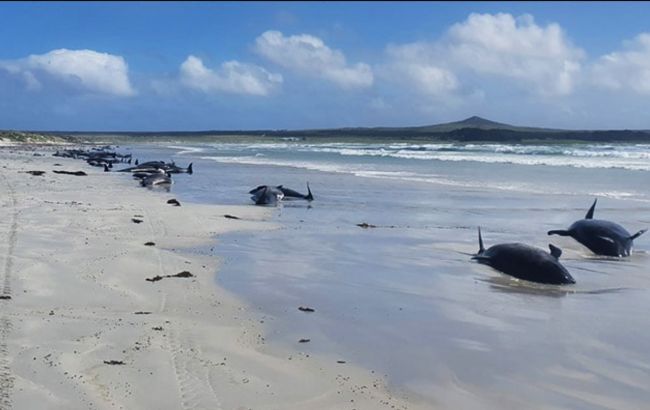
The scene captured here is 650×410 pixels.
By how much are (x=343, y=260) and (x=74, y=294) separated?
3810mm

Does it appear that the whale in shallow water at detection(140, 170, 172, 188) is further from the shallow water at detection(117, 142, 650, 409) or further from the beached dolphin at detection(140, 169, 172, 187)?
the shallow water at detection(117, 142, 650, 409)

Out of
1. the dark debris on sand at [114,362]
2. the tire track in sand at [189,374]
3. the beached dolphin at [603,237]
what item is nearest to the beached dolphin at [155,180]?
the beached dolphin at [603,237]

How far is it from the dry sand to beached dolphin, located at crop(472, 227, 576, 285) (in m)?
3.59

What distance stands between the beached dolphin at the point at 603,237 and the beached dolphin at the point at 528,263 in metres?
1.88

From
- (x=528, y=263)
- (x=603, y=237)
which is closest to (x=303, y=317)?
(x=528, y=263)

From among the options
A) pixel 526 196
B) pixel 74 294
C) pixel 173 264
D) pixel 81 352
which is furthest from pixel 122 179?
pixel 81 352

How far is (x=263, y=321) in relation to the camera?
6508 mm

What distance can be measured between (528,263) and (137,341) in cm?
508

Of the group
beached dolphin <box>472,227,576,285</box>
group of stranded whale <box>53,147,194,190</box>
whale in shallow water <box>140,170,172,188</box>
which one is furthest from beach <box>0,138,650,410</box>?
group of stranded whale <box>53,147,194,190</box>

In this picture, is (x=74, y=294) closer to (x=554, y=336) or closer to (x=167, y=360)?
(x=167, y=360)

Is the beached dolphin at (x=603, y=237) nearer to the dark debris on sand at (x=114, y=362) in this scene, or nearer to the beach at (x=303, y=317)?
the beach at (x=303, y=317)

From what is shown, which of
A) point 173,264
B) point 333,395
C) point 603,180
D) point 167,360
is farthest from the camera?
point 603,180

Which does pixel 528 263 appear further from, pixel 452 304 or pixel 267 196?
pixel 267 196

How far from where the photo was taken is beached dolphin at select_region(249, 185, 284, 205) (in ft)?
56.6
